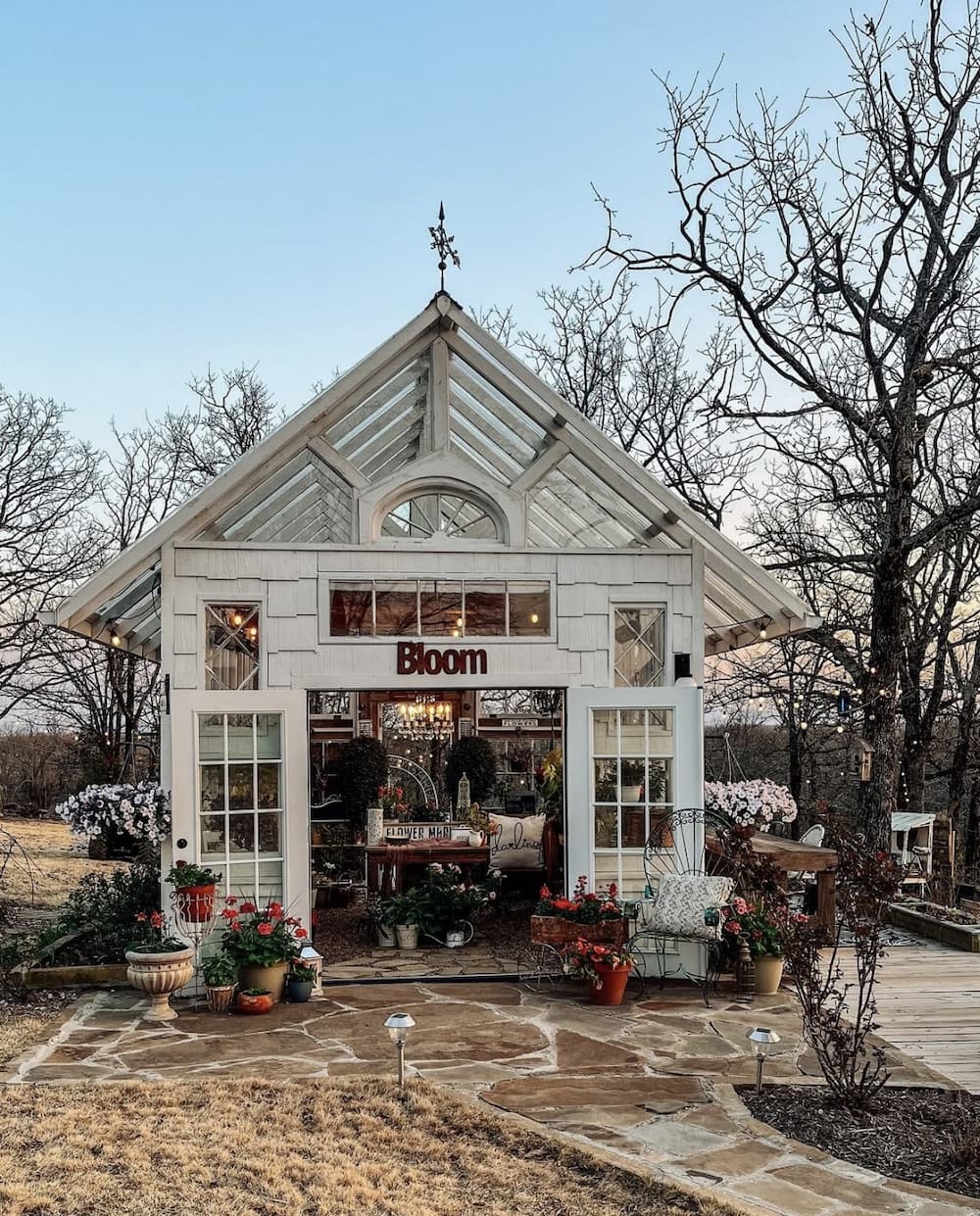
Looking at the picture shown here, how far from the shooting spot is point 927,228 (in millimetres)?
12664

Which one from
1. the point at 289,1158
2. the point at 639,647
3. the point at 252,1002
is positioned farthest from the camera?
the point at 639,647

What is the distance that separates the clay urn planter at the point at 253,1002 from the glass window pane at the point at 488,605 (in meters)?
3.24

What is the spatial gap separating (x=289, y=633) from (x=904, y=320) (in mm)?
7814

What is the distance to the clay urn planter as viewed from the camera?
26.1ft

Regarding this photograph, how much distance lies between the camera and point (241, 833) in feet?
28.7

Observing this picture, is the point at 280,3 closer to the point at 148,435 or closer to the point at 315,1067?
the point at 315,1067

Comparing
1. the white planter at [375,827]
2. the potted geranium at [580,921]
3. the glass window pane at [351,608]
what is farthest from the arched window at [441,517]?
the white planter at [375,827]

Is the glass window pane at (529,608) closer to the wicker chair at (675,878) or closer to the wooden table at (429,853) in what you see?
the wicker chair at (675,878)

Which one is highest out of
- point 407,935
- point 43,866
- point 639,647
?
point 639,647

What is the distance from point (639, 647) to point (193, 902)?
4.07 meters

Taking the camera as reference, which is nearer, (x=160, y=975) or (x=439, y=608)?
(x=160, y=975)

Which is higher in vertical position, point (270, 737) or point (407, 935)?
point (270, 737)

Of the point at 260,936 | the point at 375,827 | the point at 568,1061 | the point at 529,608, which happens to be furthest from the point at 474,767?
the point at 568,1061

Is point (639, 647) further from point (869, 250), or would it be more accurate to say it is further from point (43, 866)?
point (43, 866)
